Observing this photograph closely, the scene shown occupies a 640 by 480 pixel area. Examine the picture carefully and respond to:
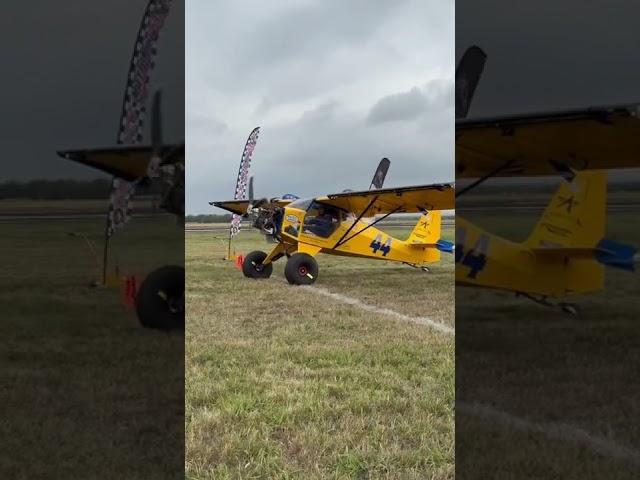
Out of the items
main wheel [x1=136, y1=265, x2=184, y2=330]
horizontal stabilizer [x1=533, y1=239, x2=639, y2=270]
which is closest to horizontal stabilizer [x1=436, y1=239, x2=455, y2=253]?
horizontal stabilizer [x1=533, y1=239, x2=639, y2=270]

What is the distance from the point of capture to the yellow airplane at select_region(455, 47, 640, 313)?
68 centimetres

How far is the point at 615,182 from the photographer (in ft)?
2.27

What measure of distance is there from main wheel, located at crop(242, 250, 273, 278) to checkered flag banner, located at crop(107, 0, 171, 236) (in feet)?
21.9

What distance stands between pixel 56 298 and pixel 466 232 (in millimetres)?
504

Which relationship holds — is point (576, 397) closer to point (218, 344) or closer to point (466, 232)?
point (466, 232)

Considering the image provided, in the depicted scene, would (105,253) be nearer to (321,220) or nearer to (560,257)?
(560,257)

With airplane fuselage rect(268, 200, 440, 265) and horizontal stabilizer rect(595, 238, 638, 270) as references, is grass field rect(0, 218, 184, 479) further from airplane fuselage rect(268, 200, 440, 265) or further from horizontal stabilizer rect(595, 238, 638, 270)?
airplane fuselage rect(268, 200, 440, 265)

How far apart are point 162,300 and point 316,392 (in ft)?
5.39

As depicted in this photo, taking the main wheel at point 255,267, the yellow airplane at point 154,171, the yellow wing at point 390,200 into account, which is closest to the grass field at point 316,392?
the yellow airplane at point 154,171

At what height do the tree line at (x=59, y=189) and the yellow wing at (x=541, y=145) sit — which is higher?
the yellow wing at (x=541, y=145)

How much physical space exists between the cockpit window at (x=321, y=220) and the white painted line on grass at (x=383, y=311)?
1.18 m

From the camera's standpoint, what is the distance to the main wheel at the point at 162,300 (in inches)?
28.7

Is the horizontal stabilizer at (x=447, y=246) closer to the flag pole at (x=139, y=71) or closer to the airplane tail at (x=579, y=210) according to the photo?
the airplane tail at (x=579, y=210)

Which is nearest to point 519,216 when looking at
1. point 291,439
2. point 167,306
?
point 167,306
